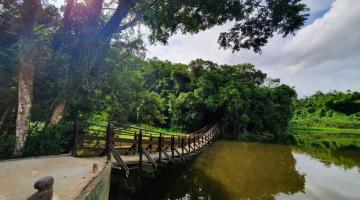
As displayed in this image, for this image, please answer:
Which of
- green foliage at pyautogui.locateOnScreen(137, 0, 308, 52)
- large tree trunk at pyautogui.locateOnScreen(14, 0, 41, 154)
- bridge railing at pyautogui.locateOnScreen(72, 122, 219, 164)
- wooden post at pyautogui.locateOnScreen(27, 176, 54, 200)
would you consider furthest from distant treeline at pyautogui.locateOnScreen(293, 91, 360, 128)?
wooden post at pyautogui.locateOnScreen(27, 176, 54, 200)

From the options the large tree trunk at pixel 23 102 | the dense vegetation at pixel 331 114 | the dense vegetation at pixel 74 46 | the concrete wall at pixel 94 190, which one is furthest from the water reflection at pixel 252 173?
the dense vegetation at pixel 331 114

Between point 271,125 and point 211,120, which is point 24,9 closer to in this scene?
point 211,120

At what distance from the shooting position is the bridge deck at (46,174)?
3818mm

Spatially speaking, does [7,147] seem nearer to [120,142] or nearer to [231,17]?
[120,142]

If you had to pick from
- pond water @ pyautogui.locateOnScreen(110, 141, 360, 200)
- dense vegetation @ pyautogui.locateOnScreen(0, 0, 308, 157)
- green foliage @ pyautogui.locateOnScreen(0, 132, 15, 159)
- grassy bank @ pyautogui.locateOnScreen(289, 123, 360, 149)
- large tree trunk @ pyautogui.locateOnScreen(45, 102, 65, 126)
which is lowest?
pond water @ pyautogui.locateOnScreen(110, 141, 360, 200)

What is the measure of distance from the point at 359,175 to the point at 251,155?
7234 millimetres

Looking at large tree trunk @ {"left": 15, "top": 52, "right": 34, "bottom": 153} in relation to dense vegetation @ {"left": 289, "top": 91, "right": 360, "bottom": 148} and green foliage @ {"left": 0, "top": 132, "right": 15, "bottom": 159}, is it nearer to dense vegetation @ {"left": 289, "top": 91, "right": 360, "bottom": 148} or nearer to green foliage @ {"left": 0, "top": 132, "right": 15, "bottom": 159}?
green foliage @ {"left": 0, "top": 132, "right": 15, "bottom": 159}

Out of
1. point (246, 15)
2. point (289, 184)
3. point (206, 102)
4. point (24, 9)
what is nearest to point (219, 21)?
point (246, 15)

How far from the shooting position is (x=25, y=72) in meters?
7.16

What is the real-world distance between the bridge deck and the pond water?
A: 325 cm

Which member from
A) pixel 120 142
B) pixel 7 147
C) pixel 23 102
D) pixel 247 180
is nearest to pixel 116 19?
pixel 23 102

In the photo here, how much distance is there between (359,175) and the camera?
50.3ft

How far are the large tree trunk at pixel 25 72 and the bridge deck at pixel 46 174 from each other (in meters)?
1.05

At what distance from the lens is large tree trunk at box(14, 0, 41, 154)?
7.00m
